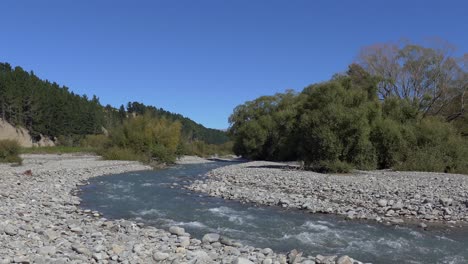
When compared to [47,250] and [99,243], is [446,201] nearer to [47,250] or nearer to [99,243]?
[99,243]

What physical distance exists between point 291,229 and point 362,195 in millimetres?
6186

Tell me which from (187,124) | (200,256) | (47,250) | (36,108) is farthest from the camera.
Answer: (187,124)

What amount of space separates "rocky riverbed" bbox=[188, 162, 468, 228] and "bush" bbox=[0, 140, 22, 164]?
23.1 m

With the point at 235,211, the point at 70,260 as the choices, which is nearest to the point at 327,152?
the point at 235,211

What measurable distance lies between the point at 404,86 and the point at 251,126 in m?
21.6

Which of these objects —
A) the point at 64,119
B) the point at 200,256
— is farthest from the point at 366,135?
the point at 64,119

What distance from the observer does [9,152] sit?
36.9 m

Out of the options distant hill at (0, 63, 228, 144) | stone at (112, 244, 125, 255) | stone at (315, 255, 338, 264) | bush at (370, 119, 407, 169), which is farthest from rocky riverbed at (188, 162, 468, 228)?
distant hill at (0, 63, 228, 144)

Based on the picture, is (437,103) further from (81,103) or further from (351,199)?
(81,103)

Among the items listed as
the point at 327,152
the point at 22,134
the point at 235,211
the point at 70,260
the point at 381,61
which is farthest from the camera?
the point at 22,134

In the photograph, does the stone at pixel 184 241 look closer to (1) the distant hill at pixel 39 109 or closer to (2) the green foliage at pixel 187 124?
(1) the distant hill at pixel 39 109

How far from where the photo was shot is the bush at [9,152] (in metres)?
36.2

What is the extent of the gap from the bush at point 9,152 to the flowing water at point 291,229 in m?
22.6

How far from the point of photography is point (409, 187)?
18297 mm
